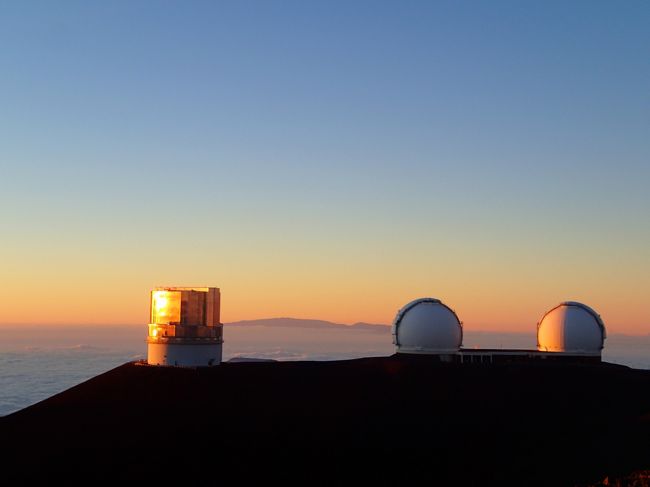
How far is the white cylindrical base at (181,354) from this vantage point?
124 feet

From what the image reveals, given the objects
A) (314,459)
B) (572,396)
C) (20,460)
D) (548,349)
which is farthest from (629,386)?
(20,460)

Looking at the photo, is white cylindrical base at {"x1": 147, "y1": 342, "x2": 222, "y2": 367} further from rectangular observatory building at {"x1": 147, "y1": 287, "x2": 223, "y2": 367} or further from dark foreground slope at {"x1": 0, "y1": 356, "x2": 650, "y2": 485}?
dark foreground slope at {"x1": 0, "y1": 356, "x2": 650, "y2": 485}

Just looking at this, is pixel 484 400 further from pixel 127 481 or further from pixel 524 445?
pixel 127 481

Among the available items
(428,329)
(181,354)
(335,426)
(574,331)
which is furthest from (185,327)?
(574,331)

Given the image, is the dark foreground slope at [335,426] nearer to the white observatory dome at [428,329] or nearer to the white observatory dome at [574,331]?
the white observatory dome at [428,329]

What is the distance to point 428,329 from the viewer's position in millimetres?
48031

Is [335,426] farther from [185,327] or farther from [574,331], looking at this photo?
[574,331]

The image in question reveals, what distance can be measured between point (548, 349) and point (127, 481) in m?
33.3

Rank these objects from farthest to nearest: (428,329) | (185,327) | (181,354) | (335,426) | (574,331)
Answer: (574,331) < (428,329) < (185,327) < (181,354) < (335,426)

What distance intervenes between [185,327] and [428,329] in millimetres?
17307

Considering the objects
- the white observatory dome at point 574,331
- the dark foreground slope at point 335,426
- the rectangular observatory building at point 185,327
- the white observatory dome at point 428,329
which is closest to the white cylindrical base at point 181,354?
the rectangular observatory building at point 185,327

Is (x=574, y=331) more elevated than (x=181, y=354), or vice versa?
(x=574, y=331)

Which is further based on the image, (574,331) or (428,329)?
(574,331)

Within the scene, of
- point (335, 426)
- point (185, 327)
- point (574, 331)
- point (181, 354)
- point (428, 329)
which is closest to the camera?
point (335, 426)
